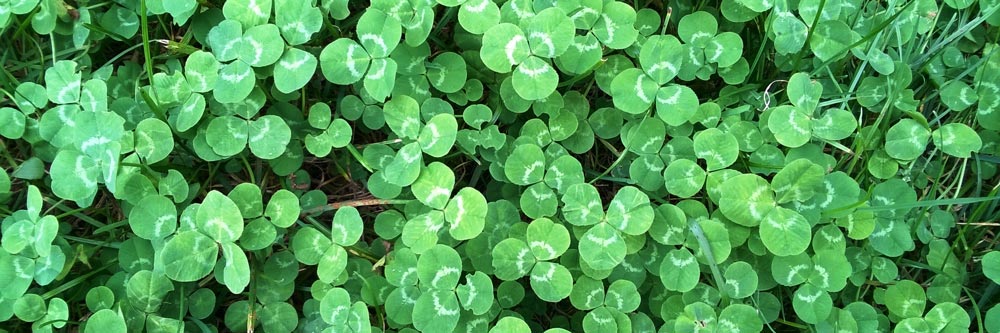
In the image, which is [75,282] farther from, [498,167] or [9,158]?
[498,167]

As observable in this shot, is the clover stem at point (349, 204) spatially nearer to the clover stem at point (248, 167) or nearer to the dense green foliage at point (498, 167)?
the dense green foliage at point (498, 167)

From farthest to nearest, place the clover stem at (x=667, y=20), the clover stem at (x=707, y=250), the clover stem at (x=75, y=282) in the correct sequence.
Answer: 1. the clover stem at (x=667, y=20)
2. the clover stem at (x=75, y=282)
3. the clover stem at (x=707, y=250)

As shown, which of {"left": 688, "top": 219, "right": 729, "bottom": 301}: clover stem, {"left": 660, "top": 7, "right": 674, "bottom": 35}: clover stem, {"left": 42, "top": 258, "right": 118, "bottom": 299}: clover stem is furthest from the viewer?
{"left": 660, "top": 7, "right": 674, "bottom": 35}: clover stem

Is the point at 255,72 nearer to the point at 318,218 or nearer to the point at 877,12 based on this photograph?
the point at 318,218

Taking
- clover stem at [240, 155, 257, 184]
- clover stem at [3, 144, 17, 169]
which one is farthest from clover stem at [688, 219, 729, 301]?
clover stem at [3, 144, 17, 169]

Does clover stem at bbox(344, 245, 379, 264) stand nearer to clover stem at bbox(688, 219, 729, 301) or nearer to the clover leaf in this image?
clover stem at bbox(688, 219, 729, 301)

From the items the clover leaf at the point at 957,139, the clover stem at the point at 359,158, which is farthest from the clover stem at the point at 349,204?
the clover leaf at the point at 957,139

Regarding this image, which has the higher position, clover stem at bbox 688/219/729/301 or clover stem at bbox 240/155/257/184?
clover stem at bbox 688/219/729/301

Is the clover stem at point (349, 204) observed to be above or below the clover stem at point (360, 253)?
above

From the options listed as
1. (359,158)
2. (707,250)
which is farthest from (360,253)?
(707,250)

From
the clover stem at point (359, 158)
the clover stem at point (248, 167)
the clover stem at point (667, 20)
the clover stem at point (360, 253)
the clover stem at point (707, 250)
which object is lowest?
the clover stem at point (360, 253)
